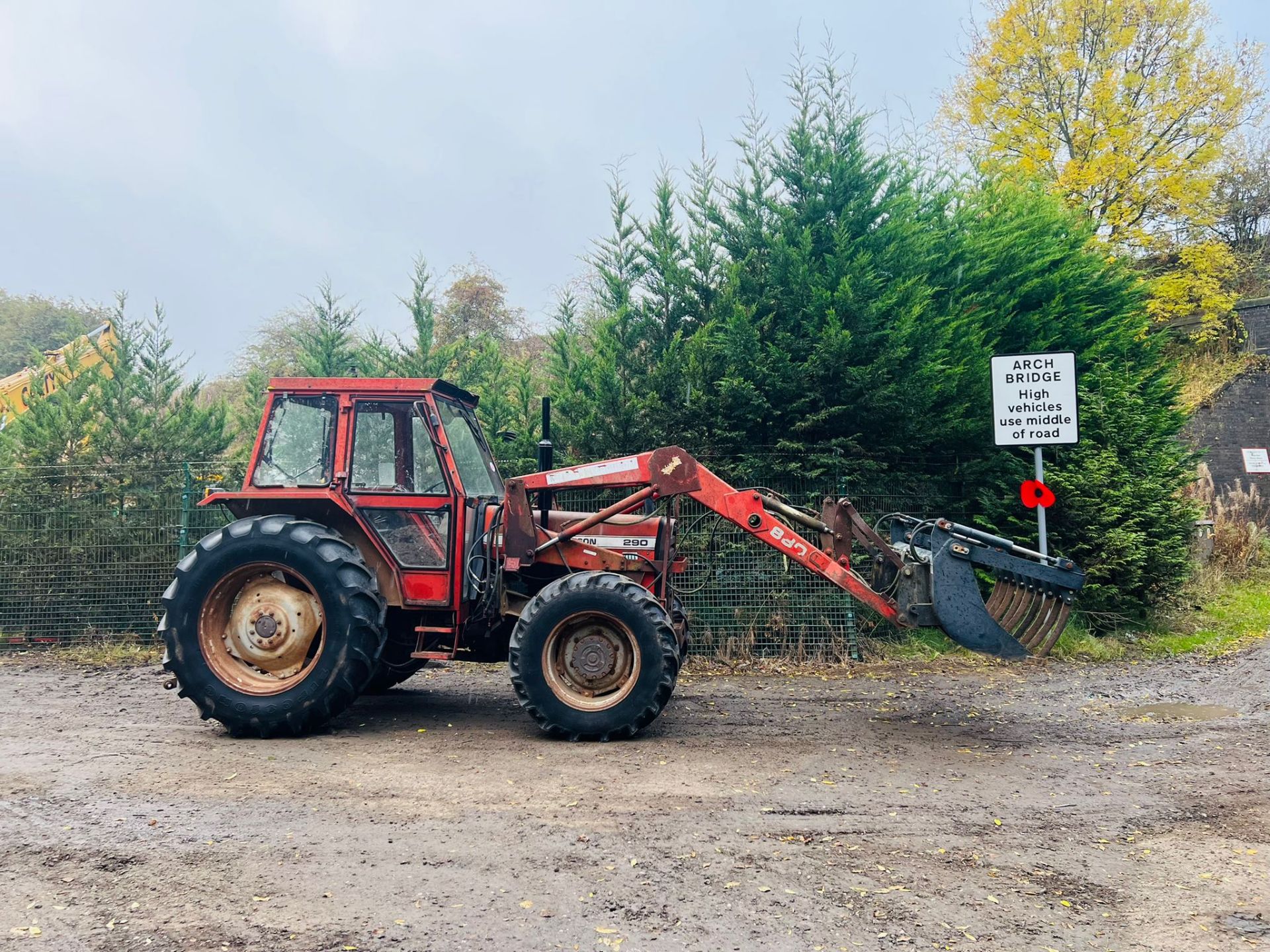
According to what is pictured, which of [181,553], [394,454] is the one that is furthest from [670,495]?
[181,553]

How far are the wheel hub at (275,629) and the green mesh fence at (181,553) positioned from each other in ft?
11.8

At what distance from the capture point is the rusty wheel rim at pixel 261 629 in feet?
20.6

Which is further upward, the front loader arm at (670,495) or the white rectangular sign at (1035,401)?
the white rectangular sign at (1035,401)

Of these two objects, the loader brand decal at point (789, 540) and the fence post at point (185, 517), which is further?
the fence post at point (185, 517)

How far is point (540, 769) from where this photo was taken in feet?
17.6

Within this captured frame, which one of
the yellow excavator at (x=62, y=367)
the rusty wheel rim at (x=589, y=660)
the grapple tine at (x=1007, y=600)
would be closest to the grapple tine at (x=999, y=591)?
the grapple tine at (x=1007, y=600)

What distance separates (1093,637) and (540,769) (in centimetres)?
677

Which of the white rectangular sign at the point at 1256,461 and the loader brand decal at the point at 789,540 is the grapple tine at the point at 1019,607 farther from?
the white rectangular sign at the point at 1256,461

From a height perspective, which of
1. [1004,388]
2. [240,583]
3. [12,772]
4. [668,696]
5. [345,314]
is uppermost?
[345,314]

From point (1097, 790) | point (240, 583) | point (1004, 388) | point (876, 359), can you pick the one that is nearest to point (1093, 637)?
point (1004, 388)

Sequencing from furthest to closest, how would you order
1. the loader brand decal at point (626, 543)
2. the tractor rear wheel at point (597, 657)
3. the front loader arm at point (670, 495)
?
the loader brand decal at point (626, 543), the front loader arm at point (670, 495), the tractor rear wheel at point (597, 657)

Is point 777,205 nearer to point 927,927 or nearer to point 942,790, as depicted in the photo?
point 942,790

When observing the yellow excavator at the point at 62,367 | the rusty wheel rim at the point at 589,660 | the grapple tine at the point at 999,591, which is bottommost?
the rusty wheel rim at the point at 589,660

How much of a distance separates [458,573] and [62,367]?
8.62 metres
